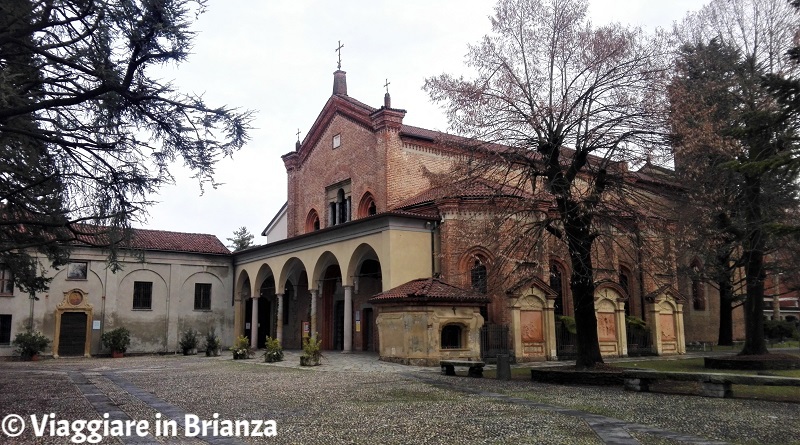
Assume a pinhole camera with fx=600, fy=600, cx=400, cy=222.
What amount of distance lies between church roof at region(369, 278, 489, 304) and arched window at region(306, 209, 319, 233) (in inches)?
489

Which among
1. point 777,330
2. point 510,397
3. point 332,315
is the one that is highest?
point 332,315

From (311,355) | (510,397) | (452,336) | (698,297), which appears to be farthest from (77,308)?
(698,297)

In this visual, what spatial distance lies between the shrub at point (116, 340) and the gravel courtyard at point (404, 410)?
543 inches

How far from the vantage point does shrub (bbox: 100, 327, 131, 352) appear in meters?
29.1

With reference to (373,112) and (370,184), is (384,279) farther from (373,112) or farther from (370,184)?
(373,112)

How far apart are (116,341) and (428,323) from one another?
17713mm

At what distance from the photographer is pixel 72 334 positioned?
29359mm

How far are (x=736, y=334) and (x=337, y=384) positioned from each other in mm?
31107

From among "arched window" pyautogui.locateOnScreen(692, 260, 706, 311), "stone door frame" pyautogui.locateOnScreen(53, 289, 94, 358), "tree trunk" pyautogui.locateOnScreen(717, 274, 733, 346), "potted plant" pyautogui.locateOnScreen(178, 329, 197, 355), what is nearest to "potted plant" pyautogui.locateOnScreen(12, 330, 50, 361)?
"stone door frame" pyautogui.locateOnScreen(53, 289, 94, 358)

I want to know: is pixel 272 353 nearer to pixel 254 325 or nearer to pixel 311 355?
pixel 311 355

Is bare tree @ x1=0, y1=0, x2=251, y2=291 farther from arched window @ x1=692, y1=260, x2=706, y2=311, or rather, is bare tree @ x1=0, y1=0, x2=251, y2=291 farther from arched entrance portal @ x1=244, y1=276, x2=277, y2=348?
arched window @ x1=692, y1=260, x2=706, y2=311

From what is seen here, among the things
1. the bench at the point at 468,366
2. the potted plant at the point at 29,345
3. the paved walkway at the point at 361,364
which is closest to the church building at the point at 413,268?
the paved walkway at the point at 361,364

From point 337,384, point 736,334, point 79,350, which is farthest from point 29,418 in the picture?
point 736,334

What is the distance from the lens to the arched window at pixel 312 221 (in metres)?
33.0
